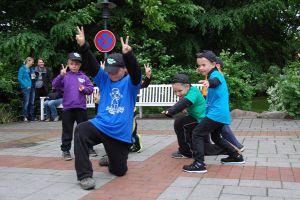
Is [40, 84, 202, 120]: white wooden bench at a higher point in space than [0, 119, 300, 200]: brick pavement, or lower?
higher

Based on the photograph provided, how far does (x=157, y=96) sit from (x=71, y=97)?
23.0 ft

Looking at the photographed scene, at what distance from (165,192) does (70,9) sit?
1203 cm

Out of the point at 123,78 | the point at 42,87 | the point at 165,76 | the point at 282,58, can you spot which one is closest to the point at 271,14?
the point at 282,58

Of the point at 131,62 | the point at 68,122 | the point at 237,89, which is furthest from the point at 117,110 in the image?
the point at 237,89

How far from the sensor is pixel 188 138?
268 inches

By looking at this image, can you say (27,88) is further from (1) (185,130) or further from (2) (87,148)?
(2) (87,148)

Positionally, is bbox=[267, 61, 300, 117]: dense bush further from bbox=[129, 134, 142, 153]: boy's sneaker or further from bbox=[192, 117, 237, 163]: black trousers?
bbox=[192, 117, 237, 163]: black trousers

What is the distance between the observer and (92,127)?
5449 millimetres

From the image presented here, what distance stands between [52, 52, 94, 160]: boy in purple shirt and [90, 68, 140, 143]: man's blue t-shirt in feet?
4.71

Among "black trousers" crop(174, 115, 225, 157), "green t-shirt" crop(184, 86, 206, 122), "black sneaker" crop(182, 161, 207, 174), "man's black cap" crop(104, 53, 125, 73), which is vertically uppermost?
"man's black cap" crop(104, 53, 125, 73)

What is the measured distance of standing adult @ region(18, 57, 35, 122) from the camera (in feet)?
44.5

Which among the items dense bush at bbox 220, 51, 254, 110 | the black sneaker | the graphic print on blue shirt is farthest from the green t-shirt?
dense bush at bbox 220, 51, 254, 110

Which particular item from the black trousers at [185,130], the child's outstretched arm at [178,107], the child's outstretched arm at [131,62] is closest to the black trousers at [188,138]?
the black trousers at [185,130]

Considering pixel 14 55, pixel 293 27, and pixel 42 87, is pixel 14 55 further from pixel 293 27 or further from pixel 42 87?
pixel 293 27
